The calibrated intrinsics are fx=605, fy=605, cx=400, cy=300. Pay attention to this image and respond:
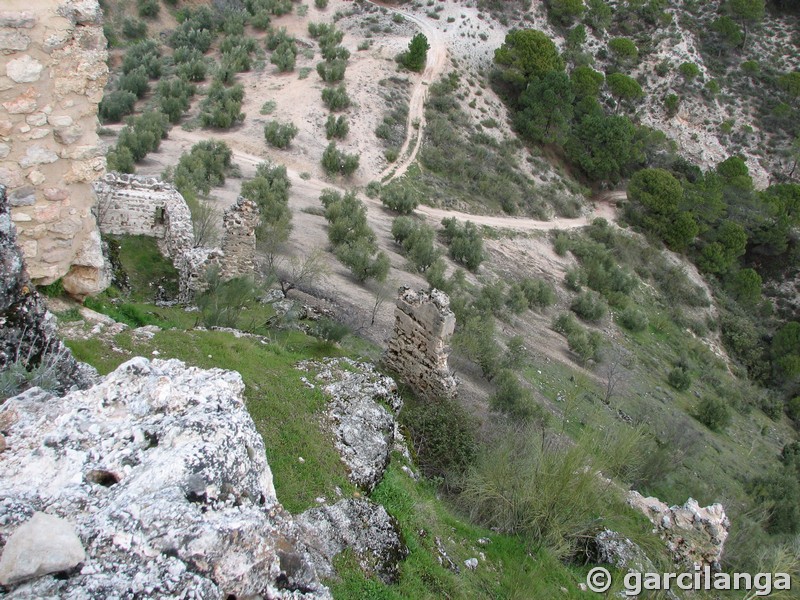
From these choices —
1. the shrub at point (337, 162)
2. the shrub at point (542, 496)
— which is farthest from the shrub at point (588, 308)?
the shrub at point (542, 496)

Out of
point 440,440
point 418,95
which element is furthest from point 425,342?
point 418,95

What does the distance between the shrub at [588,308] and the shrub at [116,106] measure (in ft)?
77.1

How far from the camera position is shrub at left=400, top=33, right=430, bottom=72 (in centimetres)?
3700

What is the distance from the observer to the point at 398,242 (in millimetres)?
25328

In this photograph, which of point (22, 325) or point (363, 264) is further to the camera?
point (363, 264)

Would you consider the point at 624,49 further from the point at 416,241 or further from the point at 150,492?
the point at 150,492

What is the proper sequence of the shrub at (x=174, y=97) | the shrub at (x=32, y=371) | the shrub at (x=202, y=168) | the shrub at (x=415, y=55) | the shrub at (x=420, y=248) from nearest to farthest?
the shrub at (x=32, y=371), the shrub at (x=202, y=168), the shrub at (x=420, y=248), the shrub at (x=174, y=97), the shrub at (x=415, y=55)

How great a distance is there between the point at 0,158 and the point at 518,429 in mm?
9519

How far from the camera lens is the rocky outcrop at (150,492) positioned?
3.29 metres

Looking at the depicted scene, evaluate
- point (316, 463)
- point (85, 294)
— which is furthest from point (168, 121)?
point (316, 463)

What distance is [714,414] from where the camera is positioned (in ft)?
73.5

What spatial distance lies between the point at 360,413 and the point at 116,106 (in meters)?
27.2

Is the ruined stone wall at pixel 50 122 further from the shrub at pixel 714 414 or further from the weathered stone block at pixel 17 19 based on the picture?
the shrub at pixel 714 414

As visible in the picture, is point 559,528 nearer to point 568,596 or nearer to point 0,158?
point 568,596
